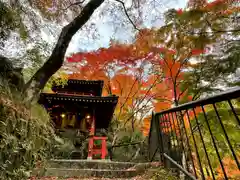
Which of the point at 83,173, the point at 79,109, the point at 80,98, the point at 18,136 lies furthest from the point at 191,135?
the point at 79,109

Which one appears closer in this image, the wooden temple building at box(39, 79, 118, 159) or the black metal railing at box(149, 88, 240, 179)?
the black metal railing at box(149, 88, 240, 179)

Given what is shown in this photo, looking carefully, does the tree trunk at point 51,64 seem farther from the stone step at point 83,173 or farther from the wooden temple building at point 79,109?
the wooden temple building at point 79,109

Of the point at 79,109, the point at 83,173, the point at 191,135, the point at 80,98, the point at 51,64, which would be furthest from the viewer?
the point at 79,109

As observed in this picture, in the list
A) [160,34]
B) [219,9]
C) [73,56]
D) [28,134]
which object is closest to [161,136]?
[28,134]

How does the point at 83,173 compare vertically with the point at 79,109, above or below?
A: below

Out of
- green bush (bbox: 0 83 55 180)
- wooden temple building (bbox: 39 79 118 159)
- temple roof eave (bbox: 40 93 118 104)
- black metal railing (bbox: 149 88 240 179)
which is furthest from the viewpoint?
wooden temple building (bbox: 39 79 118 159)

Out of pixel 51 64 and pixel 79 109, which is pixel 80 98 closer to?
pixel 79 109

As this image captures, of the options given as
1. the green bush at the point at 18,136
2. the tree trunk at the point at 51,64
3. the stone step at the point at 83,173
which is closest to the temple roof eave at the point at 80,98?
the stone step at the point at 83,173

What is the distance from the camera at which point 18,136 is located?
131 inches

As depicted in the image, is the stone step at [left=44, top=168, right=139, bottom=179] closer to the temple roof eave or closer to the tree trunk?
the tree trunk

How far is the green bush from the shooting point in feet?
9.37

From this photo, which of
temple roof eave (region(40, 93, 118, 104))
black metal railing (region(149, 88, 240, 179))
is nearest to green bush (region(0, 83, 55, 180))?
black metal railing (region(149, 88, 240, 179))

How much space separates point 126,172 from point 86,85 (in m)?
8.85

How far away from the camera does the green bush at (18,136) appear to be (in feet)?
9.37
